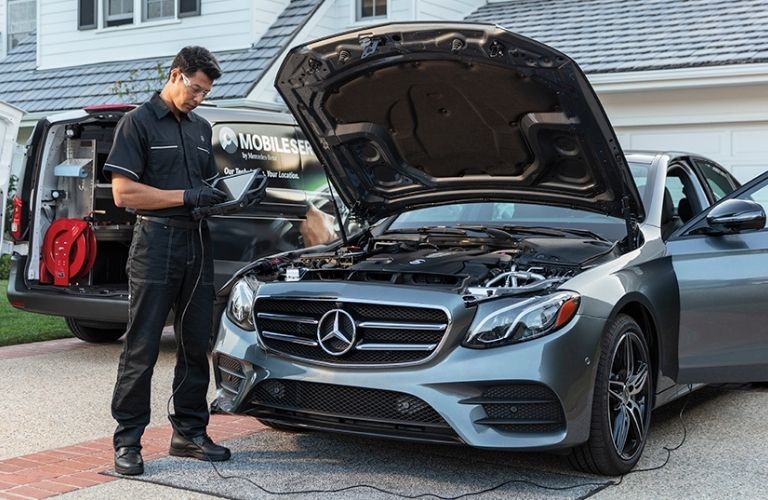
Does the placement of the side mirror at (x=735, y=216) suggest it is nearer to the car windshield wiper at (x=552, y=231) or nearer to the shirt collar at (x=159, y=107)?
the car windshield wiper at (x=552, y=231)

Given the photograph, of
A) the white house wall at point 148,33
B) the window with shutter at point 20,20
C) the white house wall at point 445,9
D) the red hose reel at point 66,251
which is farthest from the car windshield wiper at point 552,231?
the window with shutter at point 20,20

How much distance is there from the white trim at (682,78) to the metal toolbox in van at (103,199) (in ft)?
→ 14.3

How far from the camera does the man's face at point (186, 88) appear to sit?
5.13 m

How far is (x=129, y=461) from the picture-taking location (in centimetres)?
505

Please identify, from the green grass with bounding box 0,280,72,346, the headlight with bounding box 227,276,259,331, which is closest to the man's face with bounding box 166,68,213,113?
the headlight with bounding box 227,276,259,331

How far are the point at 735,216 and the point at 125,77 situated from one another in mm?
12183

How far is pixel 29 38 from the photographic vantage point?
2033cm

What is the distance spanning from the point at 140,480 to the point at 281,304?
1.06m

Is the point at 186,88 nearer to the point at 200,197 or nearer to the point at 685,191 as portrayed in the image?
the point at 200,197

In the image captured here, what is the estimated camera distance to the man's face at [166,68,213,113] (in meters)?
5.13

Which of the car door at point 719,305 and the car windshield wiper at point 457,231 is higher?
the car windshield wiper at point 457,231

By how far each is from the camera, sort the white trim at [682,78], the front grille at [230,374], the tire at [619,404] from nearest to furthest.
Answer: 1. the tire at [619,404]
2. the front grille at [230,374]
3. the white trim at [682,78]

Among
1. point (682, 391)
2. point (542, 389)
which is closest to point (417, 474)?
point (542, 389)

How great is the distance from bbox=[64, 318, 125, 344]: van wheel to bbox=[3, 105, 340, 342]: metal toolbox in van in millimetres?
505
